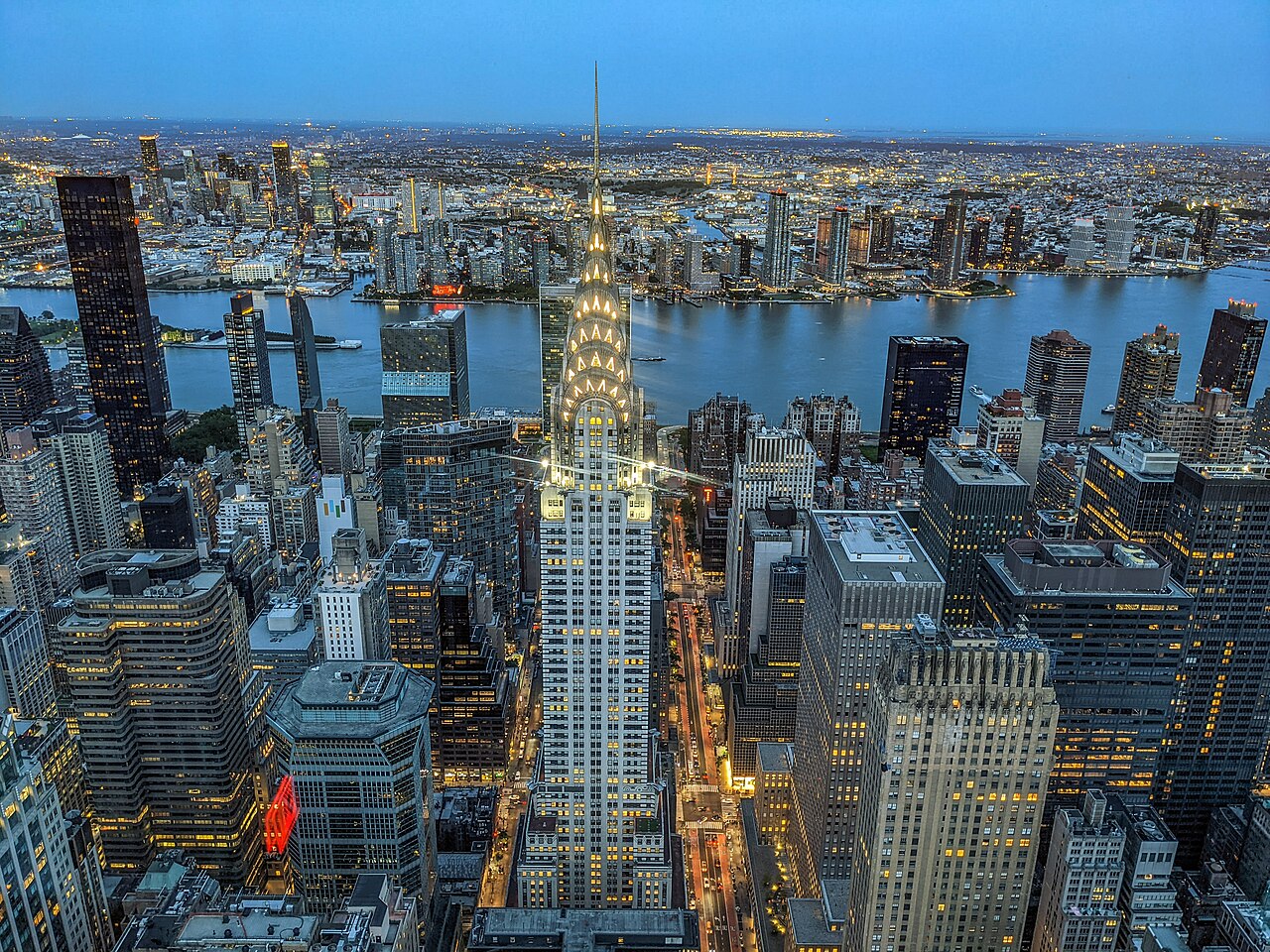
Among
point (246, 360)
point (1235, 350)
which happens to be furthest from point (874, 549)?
point (246, 360)

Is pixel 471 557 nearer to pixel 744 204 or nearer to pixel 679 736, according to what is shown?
pixel 679 736

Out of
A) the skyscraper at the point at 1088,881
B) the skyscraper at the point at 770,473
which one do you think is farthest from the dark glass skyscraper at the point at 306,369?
the skyscraper at the point at 1088,881

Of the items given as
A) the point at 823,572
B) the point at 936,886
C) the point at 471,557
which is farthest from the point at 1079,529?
the point at 471,557

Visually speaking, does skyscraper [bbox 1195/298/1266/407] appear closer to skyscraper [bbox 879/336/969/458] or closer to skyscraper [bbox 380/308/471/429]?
skyscraper [bbox 879/336/969/458]

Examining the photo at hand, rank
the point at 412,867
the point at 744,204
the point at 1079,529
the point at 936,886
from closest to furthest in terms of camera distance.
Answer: the point at 936,886 < the point at 412,867 < the point at 1079,529 < the point at 744,204

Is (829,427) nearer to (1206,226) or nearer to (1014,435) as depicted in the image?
(1014,435)

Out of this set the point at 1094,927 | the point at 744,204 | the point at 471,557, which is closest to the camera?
the point at 1094,927

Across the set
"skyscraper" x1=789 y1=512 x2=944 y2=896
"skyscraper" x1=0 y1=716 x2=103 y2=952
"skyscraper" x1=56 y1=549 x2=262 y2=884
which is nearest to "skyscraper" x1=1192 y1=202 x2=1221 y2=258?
"skyscraper" x1=789 y1=512 x2=944 y2=896
